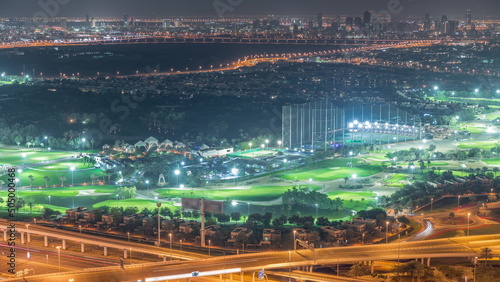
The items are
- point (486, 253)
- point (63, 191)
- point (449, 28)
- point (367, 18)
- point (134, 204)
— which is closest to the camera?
point (486, 253)

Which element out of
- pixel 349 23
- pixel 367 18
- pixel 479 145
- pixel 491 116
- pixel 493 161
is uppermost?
pixel 367 18

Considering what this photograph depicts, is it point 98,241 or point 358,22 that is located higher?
point 358,22

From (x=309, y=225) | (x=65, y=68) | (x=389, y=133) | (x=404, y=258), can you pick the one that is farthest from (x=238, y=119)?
(x=65, y=68)

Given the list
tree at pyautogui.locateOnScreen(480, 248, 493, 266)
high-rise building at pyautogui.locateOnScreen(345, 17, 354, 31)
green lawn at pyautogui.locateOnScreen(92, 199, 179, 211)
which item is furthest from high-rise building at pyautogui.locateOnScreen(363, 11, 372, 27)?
tree at pyautogui.locateOnScreen(480, 248, 493, 266)

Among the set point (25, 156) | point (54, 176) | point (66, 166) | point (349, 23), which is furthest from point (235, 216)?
point (349, 23)

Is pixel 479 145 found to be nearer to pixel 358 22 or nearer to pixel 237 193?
pixel 237 193

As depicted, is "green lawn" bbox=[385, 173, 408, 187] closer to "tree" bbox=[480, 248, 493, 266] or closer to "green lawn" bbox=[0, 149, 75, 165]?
"tree" bbox=[480, 248, 493, 266]
